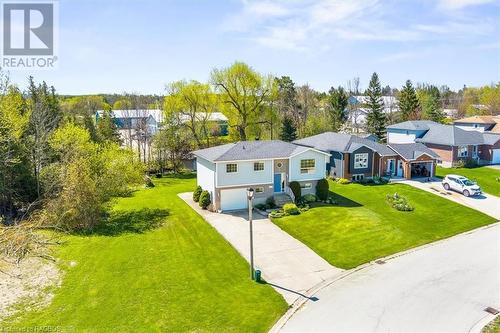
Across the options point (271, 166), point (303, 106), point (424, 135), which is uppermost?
point (303, 106)

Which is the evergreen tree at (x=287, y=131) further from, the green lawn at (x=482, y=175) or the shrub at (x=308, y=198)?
the shrub at (x=308, y=198)

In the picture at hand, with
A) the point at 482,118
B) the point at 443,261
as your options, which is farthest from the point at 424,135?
the point at 443,261

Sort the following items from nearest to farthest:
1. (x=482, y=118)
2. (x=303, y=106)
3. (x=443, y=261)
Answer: (x=443, y=261)
(x=482, y=118)
(x=303, y=106)

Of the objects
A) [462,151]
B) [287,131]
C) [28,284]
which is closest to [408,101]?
[462,151]

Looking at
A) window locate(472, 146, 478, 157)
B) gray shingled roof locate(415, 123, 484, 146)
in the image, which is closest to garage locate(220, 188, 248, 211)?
gray shingled roof locate(415, 123, 484, 146)

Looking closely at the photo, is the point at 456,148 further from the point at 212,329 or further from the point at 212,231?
the point at 212,329

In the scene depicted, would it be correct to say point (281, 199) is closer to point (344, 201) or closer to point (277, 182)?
point (277, 182)

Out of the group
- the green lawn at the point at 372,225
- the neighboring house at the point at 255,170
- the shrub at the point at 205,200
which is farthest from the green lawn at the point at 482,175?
the shrub at the point at 205,200

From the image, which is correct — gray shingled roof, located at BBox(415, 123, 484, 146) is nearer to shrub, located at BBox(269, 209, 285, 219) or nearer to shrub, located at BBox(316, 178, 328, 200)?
shrub, located at BBox(316, 178, 328, 200)
